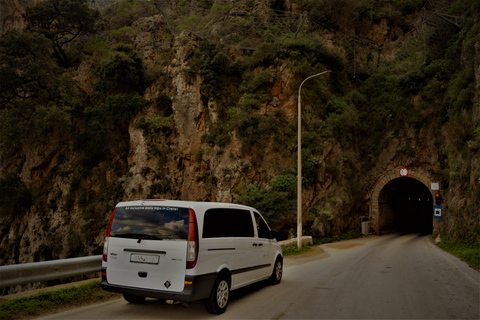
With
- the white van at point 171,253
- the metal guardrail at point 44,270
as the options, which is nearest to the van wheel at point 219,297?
the white van at point 171,253

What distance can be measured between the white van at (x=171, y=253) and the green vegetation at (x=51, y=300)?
35.1 inches

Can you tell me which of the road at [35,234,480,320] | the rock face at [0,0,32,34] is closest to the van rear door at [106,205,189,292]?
the road at [35,234,480,320]

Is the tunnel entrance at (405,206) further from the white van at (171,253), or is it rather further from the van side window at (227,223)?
the white van at (171,253)

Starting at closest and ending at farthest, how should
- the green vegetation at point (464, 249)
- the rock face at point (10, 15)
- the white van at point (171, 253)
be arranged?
the white van at point (171, 253) → the green vegetation at point (464, 249) → the rock face at point (10, 15)

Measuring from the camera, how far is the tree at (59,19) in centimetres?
3066

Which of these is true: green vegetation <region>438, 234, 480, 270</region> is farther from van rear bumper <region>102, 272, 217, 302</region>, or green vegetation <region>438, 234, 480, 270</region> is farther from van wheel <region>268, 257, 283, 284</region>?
van rear bumper <region>102, 272, 217, 302</region>

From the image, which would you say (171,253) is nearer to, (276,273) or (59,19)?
(276,273)

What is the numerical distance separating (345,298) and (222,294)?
2.83 m

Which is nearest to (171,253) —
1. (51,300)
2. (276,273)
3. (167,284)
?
(167,284)

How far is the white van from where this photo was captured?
16.8 feet

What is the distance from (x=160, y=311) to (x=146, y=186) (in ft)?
67.8

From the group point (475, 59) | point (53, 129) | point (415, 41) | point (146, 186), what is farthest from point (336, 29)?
point (53, 129)

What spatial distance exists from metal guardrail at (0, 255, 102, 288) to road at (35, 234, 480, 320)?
0.90m

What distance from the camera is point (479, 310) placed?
5918mm
